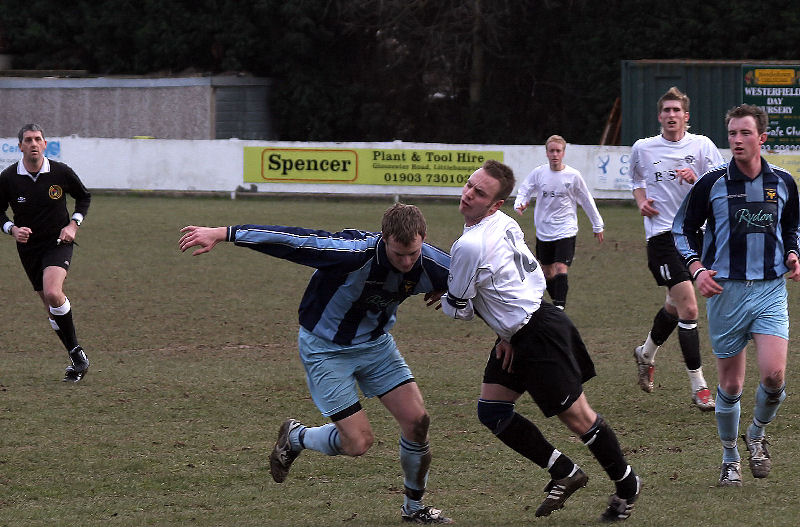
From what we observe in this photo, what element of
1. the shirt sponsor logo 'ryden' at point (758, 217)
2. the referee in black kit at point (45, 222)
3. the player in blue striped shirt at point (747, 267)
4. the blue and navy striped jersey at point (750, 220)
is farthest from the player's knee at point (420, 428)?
the referee in black kit at point (45, 222)

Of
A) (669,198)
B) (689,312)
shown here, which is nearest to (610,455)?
(689,312)

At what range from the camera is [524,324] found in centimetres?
588

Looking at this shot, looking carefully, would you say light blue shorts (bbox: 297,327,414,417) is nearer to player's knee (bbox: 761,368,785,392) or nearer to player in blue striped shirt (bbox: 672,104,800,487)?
player in blue striped shirt (bbox: 672,104,800,487)

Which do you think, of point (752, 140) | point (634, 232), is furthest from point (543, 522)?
point (634, 232)

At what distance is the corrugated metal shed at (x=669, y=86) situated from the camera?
3077 cm

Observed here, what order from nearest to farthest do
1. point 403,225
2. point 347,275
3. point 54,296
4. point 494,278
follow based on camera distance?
point 403,225
point 494,278
point 347,275
point 54,296

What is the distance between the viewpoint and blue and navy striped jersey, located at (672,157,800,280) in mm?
6547

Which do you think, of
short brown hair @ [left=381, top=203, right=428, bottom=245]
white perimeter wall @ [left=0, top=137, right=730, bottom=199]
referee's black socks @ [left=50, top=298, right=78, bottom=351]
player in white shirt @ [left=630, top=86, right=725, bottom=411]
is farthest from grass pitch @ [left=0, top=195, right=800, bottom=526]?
white perimeter wall @ [left=0, top=137, right=730, bottom=199]

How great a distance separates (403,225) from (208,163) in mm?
23207

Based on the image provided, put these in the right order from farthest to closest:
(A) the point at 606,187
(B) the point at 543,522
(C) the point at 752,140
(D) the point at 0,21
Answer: (D) the point at 0,21 → (A) the point at 606,187 → (C) the point at 752,140 → (B) the point at 543,522

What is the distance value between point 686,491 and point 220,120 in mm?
35747

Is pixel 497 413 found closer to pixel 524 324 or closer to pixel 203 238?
pixel 524 324

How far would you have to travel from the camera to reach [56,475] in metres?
7.07

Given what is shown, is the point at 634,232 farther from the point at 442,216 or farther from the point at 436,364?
the point at 436,364
